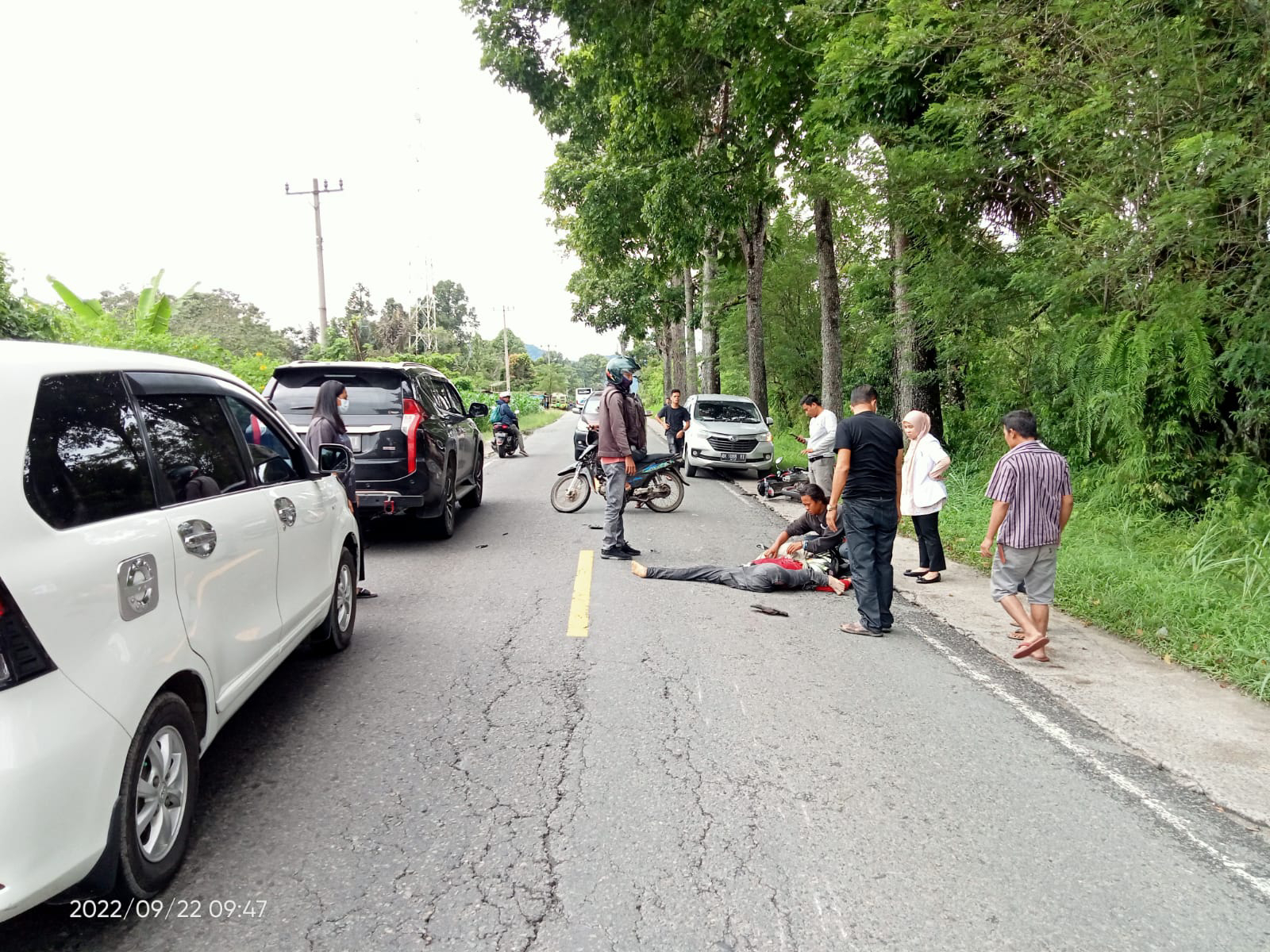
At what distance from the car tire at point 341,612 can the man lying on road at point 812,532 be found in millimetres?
4120

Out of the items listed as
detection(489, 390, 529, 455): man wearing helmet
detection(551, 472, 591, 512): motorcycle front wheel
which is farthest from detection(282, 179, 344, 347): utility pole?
detection(551, 472, 591, 512): motorcycle front wheel

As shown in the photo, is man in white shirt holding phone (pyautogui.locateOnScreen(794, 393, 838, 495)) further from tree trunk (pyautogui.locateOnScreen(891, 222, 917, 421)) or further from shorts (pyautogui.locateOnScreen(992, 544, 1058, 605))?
shorts (pyautogui.locateOnScreen(992, 544, 1058, 605))

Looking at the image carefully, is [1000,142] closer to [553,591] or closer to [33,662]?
[553,591]

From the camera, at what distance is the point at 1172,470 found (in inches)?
356

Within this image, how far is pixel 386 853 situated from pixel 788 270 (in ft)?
79.9

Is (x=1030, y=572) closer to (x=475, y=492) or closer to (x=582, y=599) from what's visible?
(x=582, y=599)

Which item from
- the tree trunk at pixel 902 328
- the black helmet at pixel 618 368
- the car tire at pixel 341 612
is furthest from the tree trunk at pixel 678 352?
the car tire at pixel 341 612

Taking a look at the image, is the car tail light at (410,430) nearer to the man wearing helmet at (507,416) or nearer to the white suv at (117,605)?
the white suv at (117,605)

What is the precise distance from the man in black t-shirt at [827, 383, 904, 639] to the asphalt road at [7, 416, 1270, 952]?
43 centimetres

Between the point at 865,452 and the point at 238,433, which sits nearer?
the point at 238,433

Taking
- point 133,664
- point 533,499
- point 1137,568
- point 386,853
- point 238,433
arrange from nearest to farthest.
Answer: point 133,664, point 386,853, point 238,433, point 1137,568, point 533,499

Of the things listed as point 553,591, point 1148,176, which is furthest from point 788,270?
point 553,591

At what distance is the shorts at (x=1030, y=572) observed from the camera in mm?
5656

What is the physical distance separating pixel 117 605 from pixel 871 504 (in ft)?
16.3
